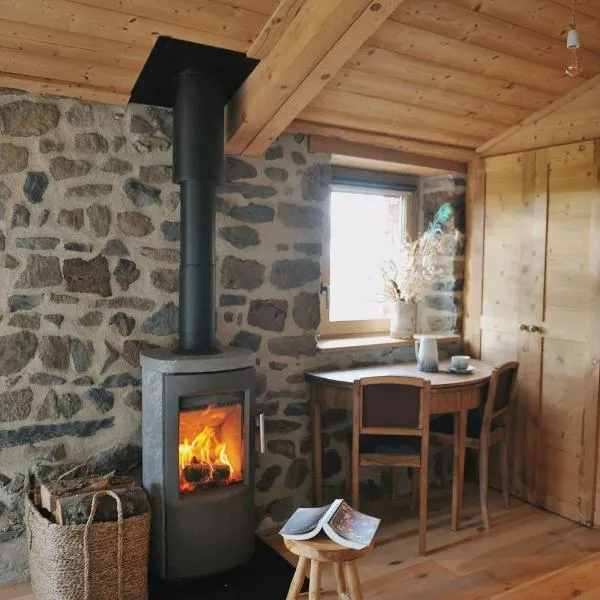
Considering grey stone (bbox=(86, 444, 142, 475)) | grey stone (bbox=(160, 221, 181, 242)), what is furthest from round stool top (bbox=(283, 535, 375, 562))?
grey stone (bbox=(160, 221, 181, 242))

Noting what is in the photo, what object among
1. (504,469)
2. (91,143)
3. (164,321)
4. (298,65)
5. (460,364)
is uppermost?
(298,65)

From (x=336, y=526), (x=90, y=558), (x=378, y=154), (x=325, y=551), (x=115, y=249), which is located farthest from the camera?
(x=378, y=154)

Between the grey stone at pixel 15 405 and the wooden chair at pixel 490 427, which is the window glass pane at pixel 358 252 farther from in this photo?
the grey stone at pixel 15 405

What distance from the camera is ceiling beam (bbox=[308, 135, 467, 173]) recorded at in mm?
3412

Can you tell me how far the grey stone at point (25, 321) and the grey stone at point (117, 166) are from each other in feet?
2.39

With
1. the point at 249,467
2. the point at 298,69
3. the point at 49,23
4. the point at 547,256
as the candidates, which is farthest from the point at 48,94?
the point at 547,256

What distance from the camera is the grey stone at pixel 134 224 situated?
2854 millimetres

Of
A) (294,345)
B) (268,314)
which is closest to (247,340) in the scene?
(268,314)

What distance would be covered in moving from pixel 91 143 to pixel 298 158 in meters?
1.10

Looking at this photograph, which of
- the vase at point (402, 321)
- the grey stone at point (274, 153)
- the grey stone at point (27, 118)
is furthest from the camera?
the vase at point (402, 321)

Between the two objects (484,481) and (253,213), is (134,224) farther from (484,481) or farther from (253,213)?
(484,481)

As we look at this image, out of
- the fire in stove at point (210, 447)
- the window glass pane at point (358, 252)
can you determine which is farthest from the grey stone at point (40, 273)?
the window glass pane at point (358, 252)

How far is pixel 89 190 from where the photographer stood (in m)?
2.78

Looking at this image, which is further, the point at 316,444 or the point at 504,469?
the point at 504,469
